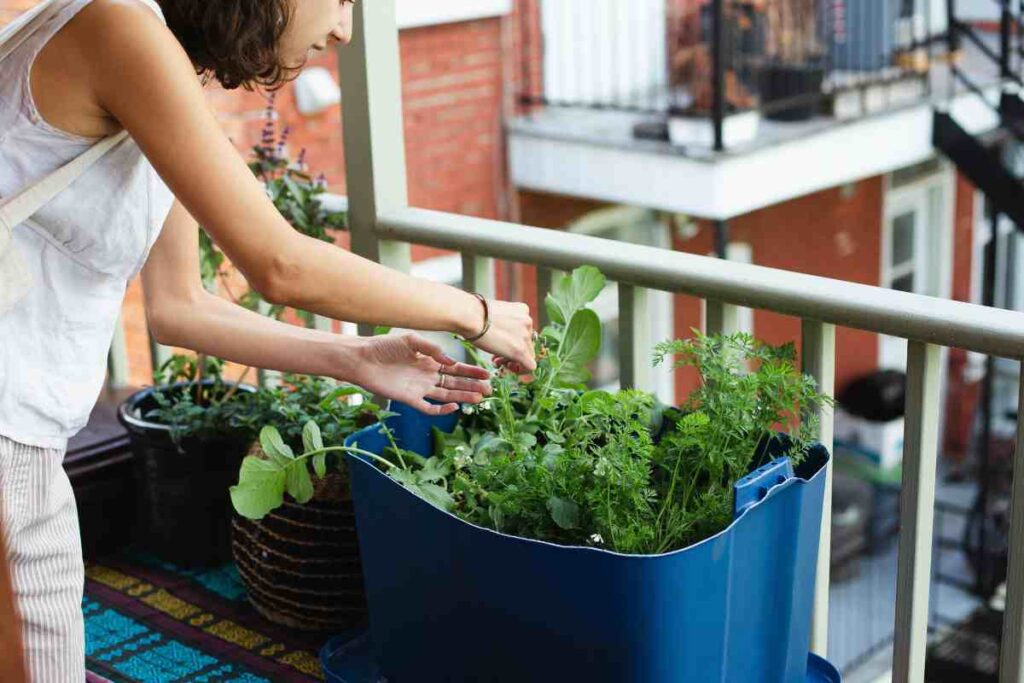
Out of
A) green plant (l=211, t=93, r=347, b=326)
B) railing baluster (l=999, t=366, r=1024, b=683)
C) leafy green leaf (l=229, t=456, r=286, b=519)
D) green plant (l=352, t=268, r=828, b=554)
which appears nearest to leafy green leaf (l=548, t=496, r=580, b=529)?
green plant (l=352, t=268, r=828, b=554)

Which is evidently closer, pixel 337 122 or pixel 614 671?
pixel 614 671

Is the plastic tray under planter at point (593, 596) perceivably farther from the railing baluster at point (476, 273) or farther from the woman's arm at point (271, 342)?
the railing baluster at point (476, 273)

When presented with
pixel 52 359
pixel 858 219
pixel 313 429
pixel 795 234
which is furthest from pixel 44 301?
pixel 858 219

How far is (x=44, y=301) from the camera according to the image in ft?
4.39

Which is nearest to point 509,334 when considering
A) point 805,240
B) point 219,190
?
point 219,190

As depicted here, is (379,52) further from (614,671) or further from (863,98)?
(863,98)

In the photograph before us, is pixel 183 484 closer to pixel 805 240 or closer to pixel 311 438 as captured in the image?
pixel 311 438

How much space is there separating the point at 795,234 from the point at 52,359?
6692 mm

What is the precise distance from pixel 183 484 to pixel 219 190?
1174 millimetres

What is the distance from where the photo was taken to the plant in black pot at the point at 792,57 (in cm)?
645

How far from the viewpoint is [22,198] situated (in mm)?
1261

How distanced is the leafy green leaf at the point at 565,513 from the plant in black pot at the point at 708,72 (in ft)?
14.5

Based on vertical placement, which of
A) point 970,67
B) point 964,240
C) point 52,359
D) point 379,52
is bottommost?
point 964,240

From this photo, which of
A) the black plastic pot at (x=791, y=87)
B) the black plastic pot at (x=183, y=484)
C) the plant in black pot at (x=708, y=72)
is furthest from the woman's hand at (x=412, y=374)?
the black plastic pot at (x=791, y=87)
